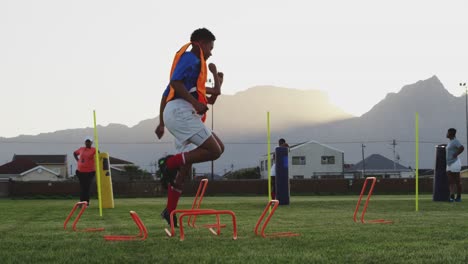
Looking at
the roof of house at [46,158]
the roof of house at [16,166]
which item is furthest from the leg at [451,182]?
the roof of house at [46,158]

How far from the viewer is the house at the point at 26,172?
8928 cm

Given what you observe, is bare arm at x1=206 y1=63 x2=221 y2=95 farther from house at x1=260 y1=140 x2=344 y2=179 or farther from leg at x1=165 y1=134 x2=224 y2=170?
house at x1=260 y1=140 x2=344 y2=179

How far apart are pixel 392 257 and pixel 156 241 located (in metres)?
2.22

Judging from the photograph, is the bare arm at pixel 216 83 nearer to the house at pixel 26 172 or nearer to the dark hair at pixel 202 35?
the dark hair at pixel 202 35

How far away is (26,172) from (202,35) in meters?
89.8

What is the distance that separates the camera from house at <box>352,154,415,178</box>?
11169 centimetres

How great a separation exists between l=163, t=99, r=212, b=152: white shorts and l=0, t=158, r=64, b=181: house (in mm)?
85180

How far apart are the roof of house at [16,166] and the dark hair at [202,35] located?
3667 inches

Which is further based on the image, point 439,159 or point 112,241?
point 439,159

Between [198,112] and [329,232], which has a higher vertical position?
[198,112]

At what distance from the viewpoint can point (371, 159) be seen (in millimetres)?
121375

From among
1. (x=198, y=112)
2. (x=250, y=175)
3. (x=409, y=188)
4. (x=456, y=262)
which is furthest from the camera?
(x=250, y=175)

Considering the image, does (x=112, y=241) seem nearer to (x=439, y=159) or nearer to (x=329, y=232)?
(x=329, y=232)

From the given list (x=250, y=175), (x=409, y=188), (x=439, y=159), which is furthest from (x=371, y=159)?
(x=439, y=159)
